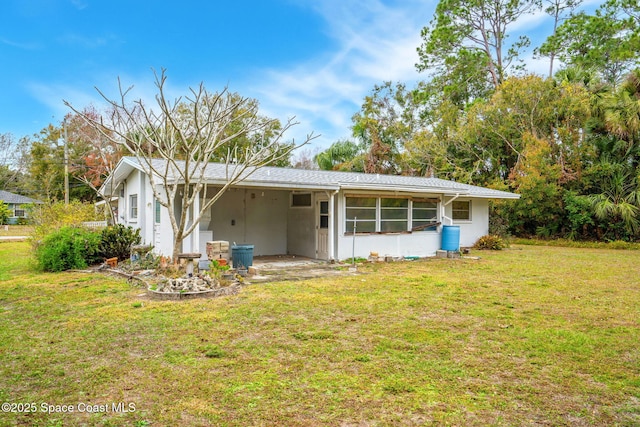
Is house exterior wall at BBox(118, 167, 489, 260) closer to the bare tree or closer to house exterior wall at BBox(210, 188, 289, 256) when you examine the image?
house exterior wall at BBox(210, 188, 289, 256)

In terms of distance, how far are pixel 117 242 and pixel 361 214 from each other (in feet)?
21.8

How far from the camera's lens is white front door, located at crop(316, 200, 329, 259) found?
37.8 ft

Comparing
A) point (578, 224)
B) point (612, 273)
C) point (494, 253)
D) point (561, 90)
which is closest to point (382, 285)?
point (612, 273)

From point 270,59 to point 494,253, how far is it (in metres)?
11.7

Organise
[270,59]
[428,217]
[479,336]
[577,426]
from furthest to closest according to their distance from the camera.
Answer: [270,59] < [428,217] < [479,336] < [577,426]

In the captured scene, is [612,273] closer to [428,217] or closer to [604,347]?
[428,217]

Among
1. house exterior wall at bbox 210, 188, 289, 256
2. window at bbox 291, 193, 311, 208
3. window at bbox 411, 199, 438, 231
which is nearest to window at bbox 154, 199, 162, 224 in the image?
house exterior wall at bbox 210, 188, 289, 256

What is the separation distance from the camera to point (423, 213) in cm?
1321

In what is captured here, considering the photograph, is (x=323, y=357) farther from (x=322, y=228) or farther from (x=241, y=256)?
(x=322, y=228)

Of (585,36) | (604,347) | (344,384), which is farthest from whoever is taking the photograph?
(585,36)

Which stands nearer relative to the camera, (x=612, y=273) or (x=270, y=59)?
(x=612, y=273)

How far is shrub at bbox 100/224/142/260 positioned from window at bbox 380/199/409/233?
275 inches

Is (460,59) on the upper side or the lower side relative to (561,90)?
upper

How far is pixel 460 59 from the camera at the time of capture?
26.2 meters
